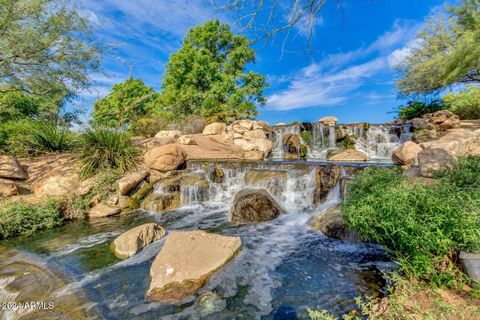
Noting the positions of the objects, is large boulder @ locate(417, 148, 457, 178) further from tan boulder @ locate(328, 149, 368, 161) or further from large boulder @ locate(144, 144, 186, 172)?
large boulder @ locate(144, 144, 186, 172)

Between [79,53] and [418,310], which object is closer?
[418,310]

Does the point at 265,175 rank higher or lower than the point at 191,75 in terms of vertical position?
lower

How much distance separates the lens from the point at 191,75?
1948 centimetres

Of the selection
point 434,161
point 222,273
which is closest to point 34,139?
point 222,273

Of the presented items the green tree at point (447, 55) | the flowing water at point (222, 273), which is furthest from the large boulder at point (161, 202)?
the green tree at point (447, 55)

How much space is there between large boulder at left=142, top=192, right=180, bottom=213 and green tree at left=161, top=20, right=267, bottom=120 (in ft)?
36.4

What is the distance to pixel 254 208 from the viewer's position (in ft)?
18.8

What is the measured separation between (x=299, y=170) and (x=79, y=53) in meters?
7.03

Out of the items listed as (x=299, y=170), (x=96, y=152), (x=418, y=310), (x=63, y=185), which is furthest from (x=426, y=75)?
(x=63, y=185)

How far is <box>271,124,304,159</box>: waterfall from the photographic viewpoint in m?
13.4

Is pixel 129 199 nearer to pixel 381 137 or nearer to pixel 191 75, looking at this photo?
pixel 381 137

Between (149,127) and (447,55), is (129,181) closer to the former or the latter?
(149,127)

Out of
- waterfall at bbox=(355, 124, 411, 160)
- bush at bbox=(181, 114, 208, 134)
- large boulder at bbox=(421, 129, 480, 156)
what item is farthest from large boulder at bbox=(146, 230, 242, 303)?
bush at bbox=(181, 114, 208, 134)

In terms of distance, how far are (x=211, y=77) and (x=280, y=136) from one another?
32.5 feet
